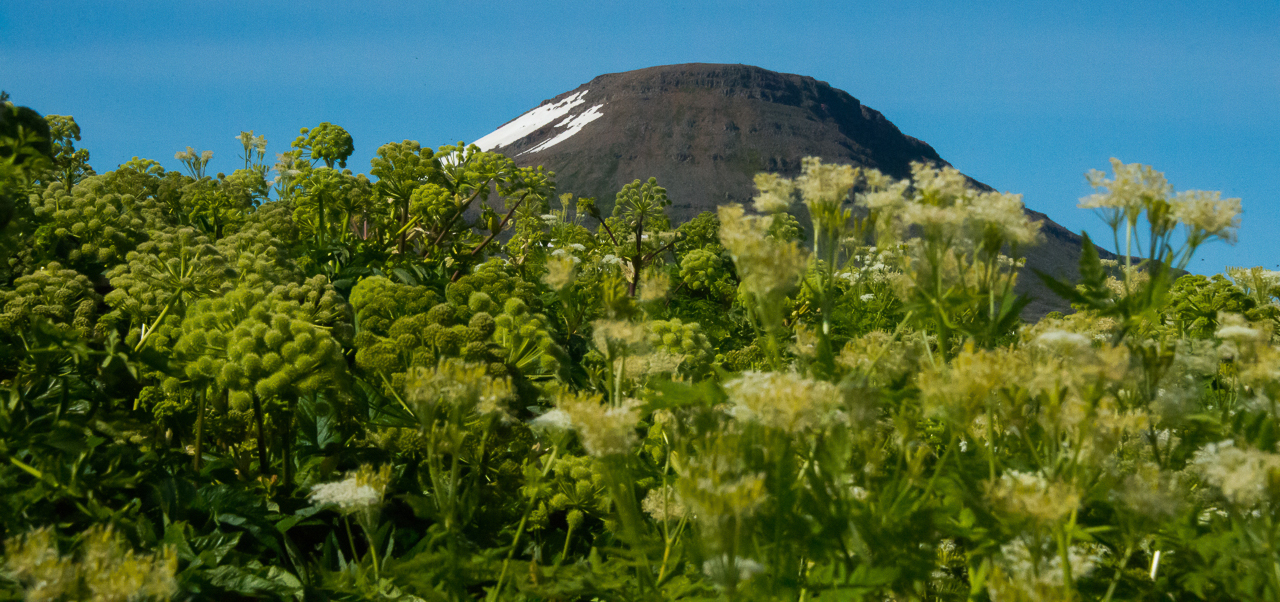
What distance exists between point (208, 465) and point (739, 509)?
2827mm

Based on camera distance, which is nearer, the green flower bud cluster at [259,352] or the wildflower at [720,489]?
the wildflower at [720,489]

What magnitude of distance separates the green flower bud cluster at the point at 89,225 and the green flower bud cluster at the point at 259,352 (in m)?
1.69

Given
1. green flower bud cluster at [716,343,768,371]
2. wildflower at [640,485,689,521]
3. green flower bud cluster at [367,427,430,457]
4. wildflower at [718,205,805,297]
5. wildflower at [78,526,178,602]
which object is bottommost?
wildflower at [640,485,689,521]

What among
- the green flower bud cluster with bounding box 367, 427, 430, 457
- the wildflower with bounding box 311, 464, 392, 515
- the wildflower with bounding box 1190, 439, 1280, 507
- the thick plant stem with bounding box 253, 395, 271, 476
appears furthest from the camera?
the thick plant stem with bounding box 253, 395, 271, 476

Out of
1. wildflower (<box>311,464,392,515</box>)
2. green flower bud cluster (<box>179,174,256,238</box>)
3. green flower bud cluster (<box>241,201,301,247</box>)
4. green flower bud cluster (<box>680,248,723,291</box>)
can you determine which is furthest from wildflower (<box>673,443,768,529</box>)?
green flower bud cluster (<box>179,174,256,238</box>)

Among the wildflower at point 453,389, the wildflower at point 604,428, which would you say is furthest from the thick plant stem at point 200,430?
the wildflower at point 604,428

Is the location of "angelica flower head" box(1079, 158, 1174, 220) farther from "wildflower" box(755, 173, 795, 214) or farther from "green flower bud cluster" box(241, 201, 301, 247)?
"green flower bud cluster" box(241, 201, 301, 247)

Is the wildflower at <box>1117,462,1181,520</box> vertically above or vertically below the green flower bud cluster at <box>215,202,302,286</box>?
below

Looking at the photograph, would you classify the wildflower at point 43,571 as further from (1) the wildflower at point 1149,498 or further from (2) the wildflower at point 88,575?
(1) the wildflower at point 1149,498

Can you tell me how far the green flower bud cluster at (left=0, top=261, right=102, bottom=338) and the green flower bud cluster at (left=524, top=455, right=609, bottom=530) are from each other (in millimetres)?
2136

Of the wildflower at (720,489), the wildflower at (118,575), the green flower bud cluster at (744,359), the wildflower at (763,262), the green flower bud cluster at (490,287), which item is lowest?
the wildflower at (118,575)

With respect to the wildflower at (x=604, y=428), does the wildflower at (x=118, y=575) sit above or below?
below

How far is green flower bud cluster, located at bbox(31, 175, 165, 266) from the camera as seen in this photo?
455 cm

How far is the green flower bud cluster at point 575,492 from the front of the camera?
125 inches
